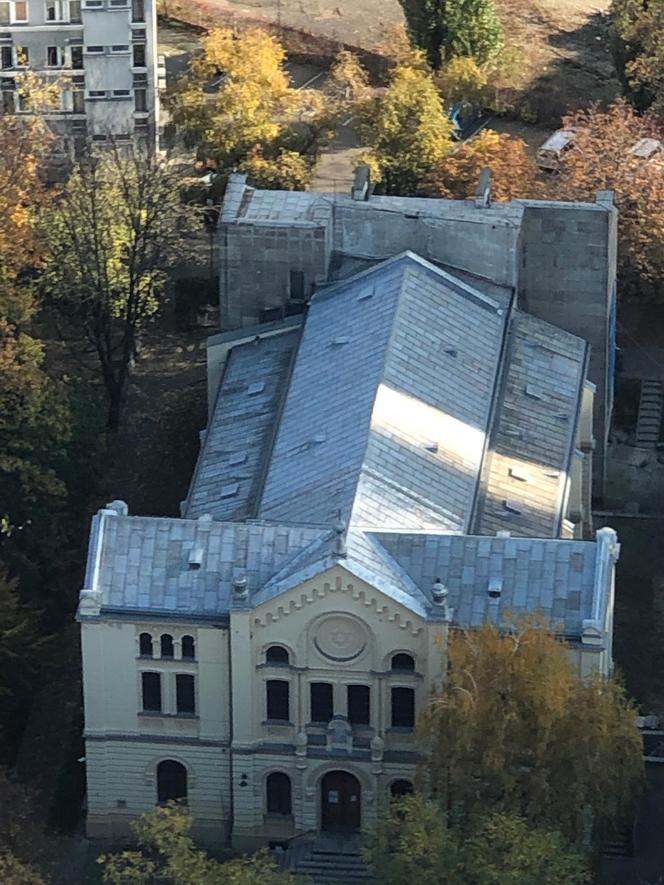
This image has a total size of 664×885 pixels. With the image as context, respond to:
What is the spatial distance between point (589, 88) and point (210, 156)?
37.8 meters

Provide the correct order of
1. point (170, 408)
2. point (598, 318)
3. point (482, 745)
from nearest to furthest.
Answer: point (482, 745) → point (598, 318) → point (170, 408)

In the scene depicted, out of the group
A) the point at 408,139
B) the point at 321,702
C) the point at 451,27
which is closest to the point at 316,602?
the point at 321,702

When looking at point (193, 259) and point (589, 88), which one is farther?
point (589, 88)

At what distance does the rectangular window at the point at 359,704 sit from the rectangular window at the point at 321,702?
72 cm

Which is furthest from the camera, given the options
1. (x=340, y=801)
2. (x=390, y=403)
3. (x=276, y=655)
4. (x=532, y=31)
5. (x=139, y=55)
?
(x=532, y=31)

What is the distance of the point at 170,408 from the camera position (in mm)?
117188

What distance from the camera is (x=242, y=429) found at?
9769 cm

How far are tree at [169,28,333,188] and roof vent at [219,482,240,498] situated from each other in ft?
114

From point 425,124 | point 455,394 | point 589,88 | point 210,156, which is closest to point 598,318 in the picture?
point 455,394

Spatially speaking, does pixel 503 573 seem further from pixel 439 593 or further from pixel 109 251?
pixel 109 251

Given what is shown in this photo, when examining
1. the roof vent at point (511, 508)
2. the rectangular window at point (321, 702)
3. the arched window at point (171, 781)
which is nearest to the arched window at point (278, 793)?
the rectangular window at point (321, 702)

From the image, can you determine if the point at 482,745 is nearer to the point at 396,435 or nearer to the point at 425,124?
the point at 396,435

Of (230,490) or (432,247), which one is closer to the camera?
(230,490)

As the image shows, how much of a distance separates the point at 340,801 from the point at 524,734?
37.9 feet
